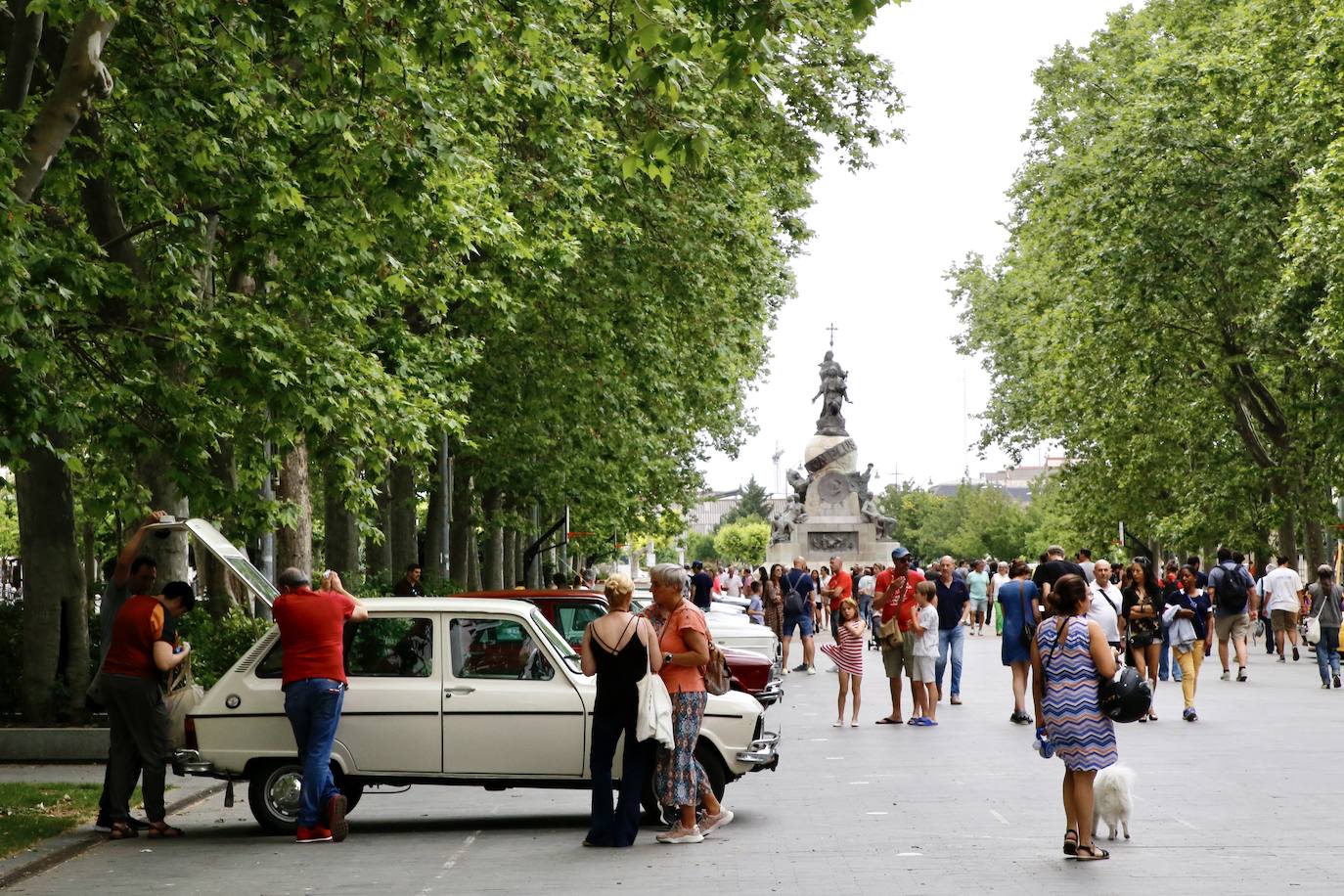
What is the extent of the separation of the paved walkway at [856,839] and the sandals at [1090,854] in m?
0.13

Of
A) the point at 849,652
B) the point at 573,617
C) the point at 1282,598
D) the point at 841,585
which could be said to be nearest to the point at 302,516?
the point at 573,617

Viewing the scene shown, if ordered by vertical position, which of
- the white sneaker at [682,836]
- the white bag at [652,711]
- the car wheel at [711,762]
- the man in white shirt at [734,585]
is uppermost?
the man in white shirt at [734,585]

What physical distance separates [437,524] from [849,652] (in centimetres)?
1657

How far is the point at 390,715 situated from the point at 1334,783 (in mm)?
Answer: 7283

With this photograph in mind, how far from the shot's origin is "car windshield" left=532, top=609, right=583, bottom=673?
1335 centimetres

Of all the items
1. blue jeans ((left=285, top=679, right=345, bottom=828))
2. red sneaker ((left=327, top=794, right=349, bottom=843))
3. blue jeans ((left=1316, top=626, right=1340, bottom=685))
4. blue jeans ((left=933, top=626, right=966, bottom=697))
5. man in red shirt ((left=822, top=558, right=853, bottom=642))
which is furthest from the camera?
blue jeans ((left=1316, top=626, right=1340, bottom=685))

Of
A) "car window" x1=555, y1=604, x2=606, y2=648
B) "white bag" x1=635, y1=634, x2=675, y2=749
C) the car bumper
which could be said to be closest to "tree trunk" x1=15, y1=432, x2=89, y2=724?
"car window" x1=555, y1=604, x2=606, y2=648

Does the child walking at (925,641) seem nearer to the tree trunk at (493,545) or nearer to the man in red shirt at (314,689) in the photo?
the man in red shirt at (314,689)

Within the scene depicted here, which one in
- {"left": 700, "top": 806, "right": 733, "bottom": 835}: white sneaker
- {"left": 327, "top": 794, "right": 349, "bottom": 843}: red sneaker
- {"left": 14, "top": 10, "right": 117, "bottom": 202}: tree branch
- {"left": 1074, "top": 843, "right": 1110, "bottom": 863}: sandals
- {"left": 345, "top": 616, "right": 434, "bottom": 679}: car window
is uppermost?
{"left": 14, "top": 10, "right": 117, "bottom": 202}: tree branch

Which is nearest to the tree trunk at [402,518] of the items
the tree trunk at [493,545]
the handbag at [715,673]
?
the tree trunk at [493,545]

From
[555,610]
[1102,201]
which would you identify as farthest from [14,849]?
[1102,201]

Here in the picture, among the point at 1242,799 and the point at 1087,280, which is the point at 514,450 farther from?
the point at 1242,799

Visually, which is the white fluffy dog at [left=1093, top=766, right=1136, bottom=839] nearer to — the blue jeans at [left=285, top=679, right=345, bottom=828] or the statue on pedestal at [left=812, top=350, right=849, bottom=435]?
the blue jeans at [left=285, top=679, right=345, bottom=828]

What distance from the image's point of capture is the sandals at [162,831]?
13.2 metres
